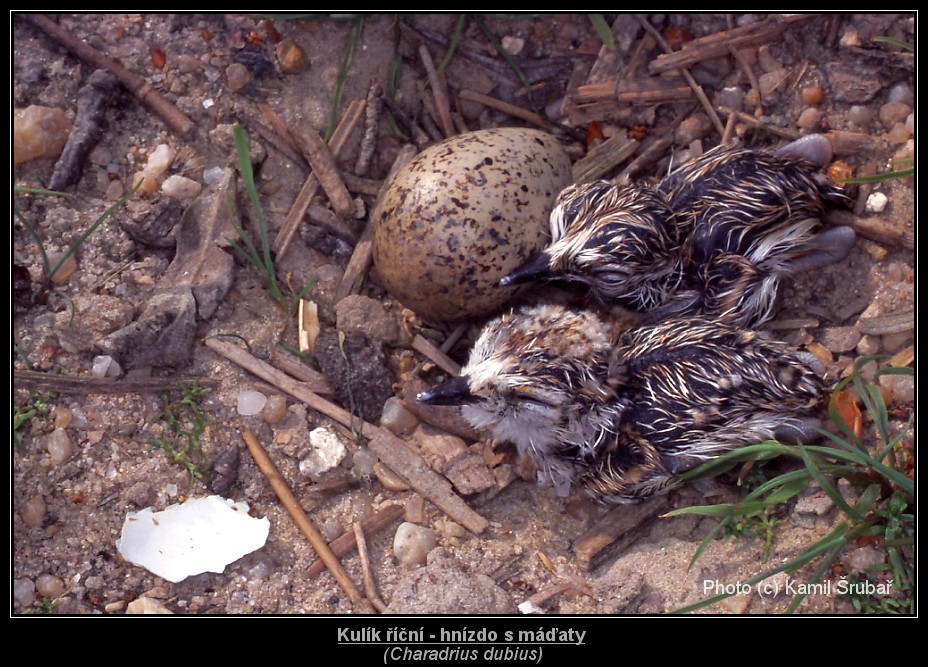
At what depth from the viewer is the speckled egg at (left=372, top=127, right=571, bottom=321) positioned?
3477 mm

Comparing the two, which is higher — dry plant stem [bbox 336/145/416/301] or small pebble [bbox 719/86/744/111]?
small pebble [bbox 719/86/744/111]

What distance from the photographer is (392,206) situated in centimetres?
360

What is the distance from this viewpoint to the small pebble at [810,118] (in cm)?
404

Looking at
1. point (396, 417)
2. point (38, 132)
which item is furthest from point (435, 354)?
point (38, 132)

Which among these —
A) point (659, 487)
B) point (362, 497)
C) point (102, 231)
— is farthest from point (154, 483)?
point (659, 487)

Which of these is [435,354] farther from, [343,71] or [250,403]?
[343,71]

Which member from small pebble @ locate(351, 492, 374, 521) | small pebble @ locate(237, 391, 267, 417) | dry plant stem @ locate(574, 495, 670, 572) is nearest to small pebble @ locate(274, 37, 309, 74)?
small pebble @ locate(237, 391, 267, 417)

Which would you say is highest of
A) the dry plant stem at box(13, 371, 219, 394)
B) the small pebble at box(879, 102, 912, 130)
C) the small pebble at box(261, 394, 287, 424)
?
the small pebble at box(879, 102, 912, 130)

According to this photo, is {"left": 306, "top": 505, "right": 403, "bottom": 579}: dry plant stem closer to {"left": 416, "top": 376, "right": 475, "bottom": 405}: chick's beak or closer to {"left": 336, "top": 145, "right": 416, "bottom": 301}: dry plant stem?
{"left": 416, "top": 376, "right": 475, "bottom": 405}: chick's beak

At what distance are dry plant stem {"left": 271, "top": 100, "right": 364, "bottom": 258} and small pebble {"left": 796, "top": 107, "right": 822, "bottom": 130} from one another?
2.28m

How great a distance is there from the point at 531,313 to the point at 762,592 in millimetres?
1518

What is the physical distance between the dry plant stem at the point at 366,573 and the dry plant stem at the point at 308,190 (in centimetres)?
142
